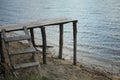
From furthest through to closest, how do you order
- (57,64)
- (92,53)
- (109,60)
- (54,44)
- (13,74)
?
(54,44) < (92,53) < (109,60) < (57,64) < (13,74)

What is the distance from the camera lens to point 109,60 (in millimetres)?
17562

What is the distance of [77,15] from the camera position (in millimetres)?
34000

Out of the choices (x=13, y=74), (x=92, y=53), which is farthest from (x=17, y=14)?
(x=13, y=74)

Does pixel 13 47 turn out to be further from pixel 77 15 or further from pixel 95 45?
pixel 77 15

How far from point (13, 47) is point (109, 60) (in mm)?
5601

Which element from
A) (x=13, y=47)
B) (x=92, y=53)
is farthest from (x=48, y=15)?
(x=13, y=47)

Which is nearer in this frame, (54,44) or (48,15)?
(54,44)

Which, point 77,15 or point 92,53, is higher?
point 77,15

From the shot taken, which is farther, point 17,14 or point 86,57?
point 17,14

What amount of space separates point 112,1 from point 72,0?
764cm

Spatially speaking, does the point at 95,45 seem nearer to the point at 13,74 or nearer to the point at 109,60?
the point at 109,60

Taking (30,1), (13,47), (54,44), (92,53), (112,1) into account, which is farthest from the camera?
(30,1)

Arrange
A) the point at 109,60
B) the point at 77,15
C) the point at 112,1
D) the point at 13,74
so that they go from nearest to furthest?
the point at 13,74
the point at 109,60
the point at 77,15
the point at 112,1

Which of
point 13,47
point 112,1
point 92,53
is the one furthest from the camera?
point 112,1
